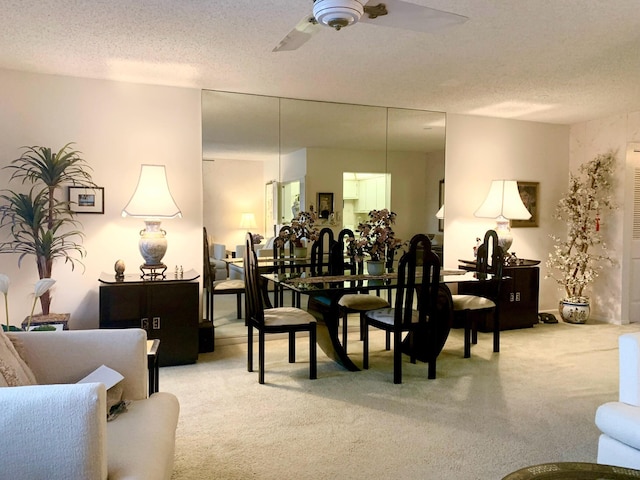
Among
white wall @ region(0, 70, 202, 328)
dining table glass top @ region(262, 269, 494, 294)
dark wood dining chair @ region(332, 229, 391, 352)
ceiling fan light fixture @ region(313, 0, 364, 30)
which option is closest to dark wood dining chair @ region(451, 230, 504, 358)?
dining table glass top @ region(262, 269, 494, 294)

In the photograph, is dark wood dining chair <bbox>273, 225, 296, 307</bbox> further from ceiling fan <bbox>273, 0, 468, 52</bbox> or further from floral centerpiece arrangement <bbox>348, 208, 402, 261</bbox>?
ceiling fan <bbox>273, 0, 468, 52</bbox>

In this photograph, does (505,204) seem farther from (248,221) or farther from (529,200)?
(248,221)

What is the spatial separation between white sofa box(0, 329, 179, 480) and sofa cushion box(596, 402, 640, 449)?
6.04 ft

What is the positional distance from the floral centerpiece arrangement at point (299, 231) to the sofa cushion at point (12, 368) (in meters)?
3.14

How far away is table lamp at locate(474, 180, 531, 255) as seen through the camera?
531 cm

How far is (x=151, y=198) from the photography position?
13.0ft

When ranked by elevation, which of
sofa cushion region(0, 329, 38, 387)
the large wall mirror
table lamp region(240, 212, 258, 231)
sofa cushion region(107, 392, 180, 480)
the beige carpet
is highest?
the large wall mirror

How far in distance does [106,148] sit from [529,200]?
4.83m

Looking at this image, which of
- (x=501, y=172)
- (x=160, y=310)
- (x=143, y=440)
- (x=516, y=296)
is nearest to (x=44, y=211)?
(x=160, y=310)

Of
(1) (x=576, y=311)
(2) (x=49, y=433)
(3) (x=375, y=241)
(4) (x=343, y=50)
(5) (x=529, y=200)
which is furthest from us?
(5) (x=529, y=200)

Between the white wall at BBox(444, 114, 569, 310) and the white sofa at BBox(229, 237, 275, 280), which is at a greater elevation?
the white wall at BBox(444, 114, 569, 310)

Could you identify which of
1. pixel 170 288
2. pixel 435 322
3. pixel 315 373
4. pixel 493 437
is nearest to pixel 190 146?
pixel 170 288

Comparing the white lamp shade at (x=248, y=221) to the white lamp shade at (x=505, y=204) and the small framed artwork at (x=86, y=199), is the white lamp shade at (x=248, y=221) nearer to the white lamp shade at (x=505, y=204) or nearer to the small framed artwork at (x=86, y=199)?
the small framed artwork at (x=86, y=199)

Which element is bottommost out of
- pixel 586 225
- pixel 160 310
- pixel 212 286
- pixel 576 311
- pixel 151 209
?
pixel 576 311
